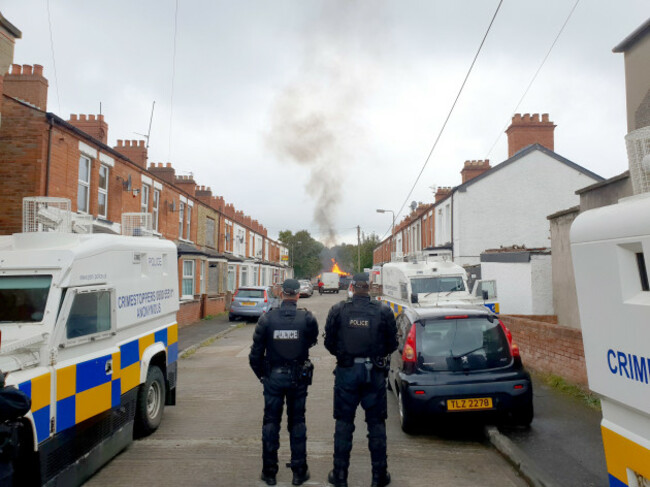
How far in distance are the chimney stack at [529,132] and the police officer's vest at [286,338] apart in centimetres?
2379

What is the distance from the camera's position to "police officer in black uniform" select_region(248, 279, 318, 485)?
14.8 feet

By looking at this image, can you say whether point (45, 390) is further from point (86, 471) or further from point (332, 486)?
point (332, 486)

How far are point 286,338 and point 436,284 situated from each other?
10.6 meters

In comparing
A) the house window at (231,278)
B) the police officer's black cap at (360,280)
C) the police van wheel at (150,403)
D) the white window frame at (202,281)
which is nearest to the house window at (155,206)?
the white window frame at (202,281)

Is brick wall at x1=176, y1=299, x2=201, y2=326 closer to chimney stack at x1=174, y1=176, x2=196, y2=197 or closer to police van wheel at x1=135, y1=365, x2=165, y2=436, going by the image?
chimney stack at x1=174, y1=176, x2=196, y2=197

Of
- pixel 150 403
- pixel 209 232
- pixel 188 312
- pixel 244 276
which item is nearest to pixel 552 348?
pixel 150 403

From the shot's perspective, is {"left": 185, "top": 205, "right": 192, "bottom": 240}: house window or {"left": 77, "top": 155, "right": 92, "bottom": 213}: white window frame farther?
{"left": 185, "top": 205, "right": 192, "bottom": 240}: house window

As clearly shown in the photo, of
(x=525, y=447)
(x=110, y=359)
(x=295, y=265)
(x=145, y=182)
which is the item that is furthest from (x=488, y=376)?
(x=295, y=265)

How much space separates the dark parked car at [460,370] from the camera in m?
5.69

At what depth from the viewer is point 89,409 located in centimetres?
441

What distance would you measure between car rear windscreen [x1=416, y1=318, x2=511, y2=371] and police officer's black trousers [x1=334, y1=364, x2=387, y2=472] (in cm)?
161

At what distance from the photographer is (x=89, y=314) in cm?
467

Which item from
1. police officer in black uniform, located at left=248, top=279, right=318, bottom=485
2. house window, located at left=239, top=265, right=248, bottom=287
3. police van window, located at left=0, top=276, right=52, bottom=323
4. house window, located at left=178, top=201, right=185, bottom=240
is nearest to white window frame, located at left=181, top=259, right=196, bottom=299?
house window, located at left=178, top=201, right=185, bottom=240

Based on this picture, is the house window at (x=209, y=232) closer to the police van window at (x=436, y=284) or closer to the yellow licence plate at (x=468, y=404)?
the police van window at (x=436, y=284)
